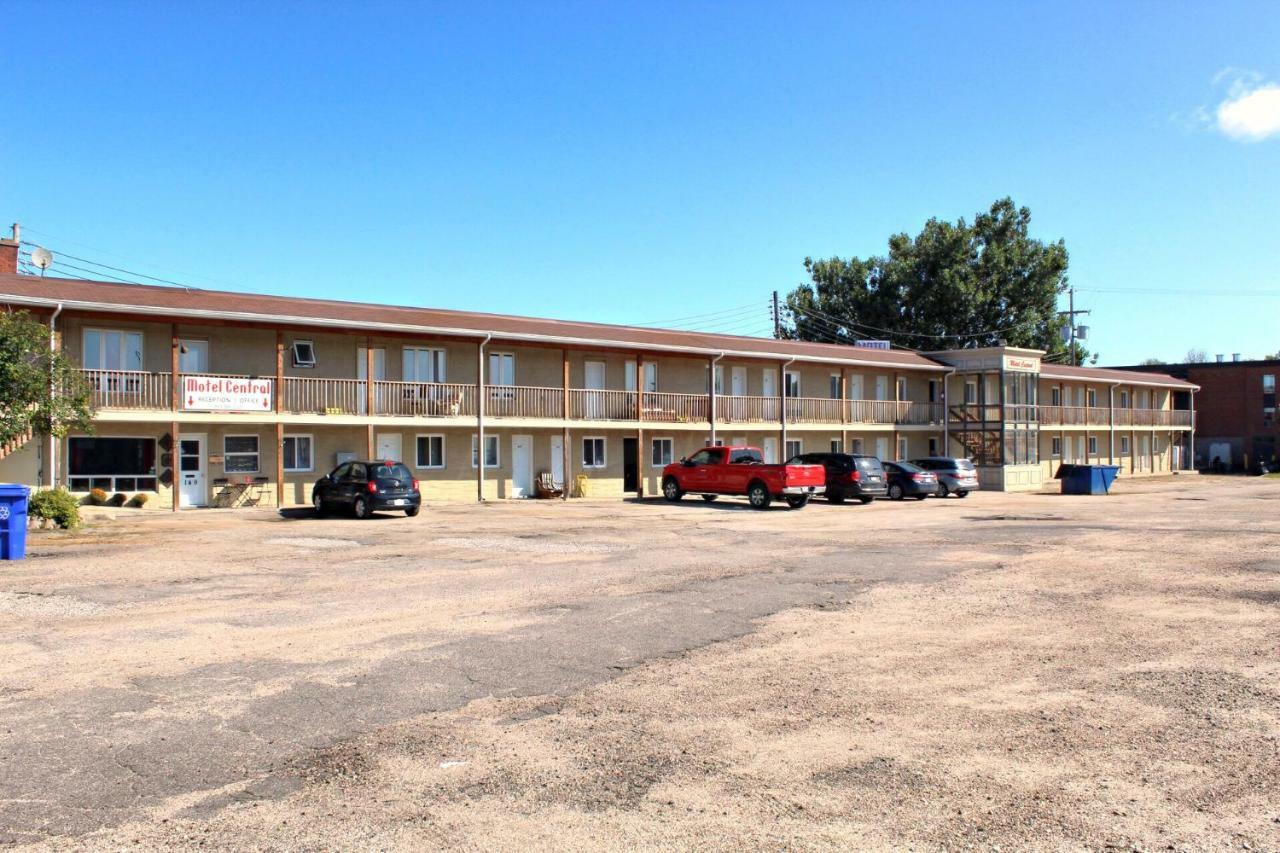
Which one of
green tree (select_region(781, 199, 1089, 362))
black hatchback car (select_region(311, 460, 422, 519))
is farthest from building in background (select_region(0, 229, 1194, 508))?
green tree (select_region(781, 199, 1089, 362))

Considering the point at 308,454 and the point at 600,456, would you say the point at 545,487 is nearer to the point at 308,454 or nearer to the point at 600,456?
the point at 600,456

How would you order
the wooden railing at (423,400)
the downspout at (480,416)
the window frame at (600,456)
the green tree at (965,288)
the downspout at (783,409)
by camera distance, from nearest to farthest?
the wooden railing at (423,400) → the downspout at (480,416) → the window frame at (600,456) → the downspout at (783,409) → the green tree at (965,288)

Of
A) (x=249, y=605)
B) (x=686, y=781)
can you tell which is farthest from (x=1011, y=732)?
(x=249, y=605)

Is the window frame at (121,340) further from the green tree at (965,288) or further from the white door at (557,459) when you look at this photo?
the green tree at (965,288)

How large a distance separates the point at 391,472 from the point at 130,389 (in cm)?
706

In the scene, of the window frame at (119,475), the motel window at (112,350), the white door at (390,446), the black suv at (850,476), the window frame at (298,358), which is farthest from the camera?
the black suv at (850,476)

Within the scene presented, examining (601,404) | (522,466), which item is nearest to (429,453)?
(522,466)

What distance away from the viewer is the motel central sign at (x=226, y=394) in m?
24.5

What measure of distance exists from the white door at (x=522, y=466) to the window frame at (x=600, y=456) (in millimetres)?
2093

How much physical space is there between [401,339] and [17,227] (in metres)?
20.2

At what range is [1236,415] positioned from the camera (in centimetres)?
6581

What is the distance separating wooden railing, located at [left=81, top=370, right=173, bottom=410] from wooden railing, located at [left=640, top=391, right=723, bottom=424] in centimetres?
1479

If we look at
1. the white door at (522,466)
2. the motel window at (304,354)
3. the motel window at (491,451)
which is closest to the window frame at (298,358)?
the motel window at (304,354)

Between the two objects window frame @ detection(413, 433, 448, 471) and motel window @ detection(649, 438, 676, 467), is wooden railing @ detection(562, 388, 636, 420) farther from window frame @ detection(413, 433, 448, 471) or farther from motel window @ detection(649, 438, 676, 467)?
window frame @ detection(413, 433, 448, 471)
